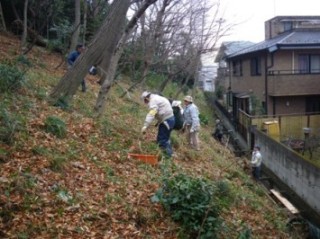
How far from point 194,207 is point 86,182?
1989mm

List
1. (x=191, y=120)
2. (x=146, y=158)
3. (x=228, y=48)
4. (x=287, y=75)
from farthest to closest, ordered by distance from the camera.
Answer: (x=228, y=48) → (x=287, y=75) → (x=191, y=120) → (x=146, y=158)

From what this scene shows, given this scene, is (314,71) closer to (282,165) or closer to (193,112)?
(282,165)

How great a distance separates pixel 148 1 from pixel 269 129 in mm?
11075

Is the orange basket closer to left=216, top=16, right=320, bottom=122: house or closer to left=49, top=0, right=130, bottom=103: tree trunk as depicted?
left=49, top=0, right=130, bottom=103: tree trunk

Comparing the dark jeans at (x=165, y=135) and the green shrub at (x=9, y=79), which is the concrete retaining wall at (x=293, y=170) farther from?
the green shrub at (x=9, y=79)

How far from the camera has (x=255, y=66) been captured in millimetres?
27734

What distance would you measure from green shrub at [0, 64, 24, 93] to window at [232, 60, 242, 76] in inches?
925

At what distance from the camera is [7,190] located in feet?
19.0

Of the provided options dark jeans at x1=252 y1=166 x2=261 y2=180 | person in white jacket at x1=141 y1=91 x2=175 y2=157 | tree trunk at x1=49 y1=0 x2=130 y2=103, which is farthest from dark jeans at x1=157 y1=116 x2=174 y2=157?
dark jeans at x1=252 y1=166 x2=261 y2=180

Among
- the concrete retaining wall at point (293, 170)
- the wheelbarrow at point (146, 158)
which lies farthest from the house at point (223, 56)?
the wheelbarrow at point (146, 158)

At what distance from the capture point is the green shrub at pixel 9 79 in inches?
386

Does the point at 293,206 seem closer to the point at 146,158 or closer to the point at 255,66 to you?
the point at 146,158

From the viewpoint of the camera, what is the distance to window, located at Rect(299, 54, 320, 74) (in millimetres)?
25312

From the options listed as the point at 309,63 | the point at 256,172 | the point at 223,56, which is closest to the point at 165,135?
the point at 256,172
